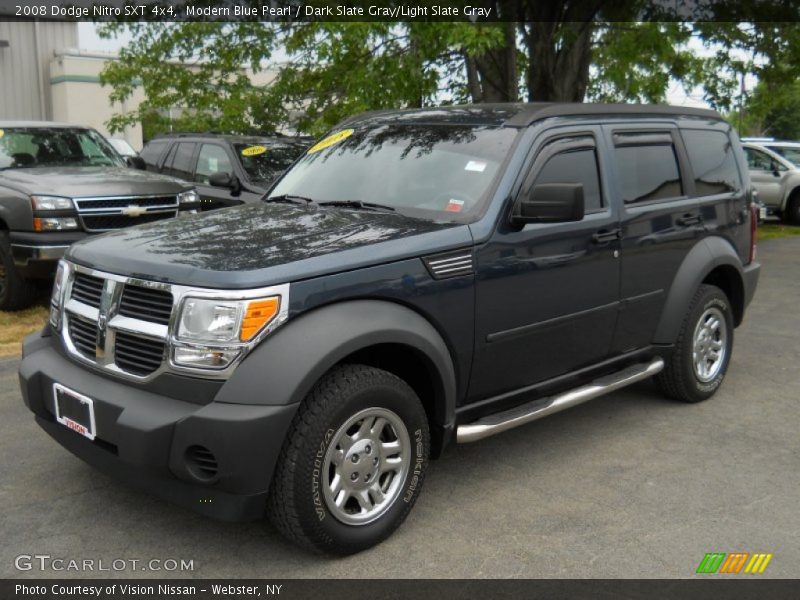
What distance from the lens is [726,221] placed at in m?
5.70

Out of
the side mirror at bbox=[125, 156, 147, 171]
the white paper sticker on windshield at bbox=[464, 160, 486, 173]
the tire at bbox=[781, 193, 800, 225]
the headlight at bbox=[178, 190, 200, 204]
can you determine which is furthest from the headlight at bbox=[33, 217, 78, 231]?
the tire at bbox=[781, 193, 800, 225]

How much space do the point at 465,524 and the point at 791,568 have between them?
1364 millimetres

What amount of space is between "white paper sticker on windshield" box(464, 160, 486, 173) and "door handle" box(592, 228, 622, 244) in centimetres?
75

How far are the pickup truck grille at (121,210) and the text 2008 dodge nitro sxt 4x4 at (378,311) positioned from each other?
352 cm

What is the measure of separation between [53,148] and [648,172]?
6629 mm

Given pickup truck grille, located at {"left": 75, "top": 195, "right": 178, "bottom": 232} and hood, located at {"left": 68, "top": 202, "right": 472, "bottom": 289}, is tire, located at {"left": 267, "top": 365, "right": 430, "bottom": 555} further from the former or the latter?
pickup truck grille, located at {"left": 75, "top": 195, "right": 178, "bottom": 232}

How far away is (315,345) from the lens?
3338 millimetres

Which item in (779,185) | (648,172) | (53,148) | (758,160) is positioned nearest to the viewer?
(648,172)

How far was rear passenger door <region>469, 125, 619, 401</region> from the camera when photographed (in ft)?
13.4

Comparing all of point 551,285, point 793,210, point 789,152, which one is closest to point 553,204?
point 551,285

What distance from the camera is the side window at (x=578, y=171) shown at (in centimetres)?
451

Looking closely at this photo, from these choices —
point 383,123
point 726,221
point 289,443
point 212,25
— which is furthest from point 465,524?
point 212,25

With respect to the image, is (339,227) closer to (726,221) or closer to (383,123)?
(383,123)

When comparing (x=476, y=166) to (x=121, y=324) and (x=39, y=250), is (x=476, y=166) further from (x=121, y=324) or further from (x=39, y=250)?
(x=39, y=250)
